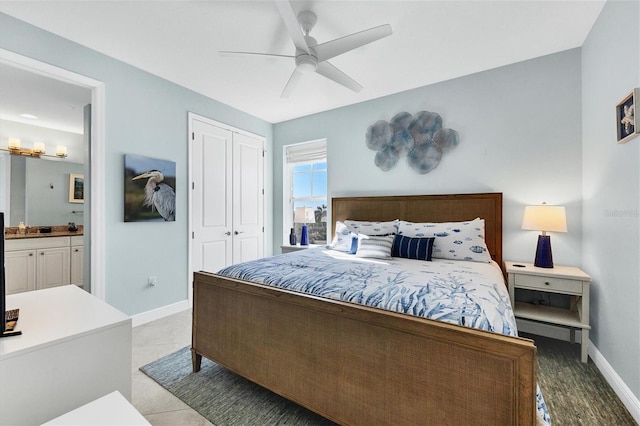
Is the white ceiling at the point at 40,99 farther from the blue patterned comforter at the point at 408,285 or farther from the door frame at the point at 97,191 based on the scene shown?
the blue patterned comforter at the point at 408,285

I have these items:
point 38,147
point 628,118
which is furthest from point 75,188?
point 628,118

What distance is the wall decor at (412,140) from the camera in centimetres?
325

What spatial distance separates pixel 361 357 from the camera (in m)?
1.36

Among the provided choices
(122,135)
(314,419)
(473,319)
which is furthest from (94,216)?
(473,319)

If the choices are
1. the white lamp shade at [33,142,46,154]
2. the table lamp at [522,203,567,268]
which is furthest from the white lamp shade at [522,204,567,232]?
the white lamp shade at [33,142,46,154]

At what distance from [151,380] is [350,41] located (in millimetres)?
2787

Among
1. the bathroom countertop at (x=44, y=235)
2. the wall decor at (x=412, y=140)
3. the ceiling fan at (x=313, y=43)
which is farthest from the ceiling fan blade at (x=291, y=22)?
the bathroom countertop at (x=44, y=235)

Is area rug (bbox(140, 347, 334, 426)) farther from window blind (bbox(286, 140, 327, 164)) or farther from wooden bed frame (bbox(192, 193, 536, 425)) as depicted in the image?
window blind (bbox(286, 140, 327, 164))

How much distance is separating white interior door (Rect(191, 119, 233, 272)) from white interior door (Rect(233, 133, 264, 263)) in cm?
12

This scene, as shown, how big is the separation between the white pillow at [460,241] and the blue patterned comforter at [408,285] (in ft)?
0.48

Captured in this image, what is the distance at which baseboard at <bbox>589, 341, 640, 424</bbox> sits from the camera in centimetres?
160

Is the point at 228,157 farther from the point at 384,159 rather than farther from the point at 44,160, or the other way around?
the point at 44,160

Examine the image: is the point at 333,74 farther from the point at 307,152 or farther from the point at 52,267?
the point at 52,267

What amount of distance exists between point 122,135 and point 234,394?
2636 millimetres
